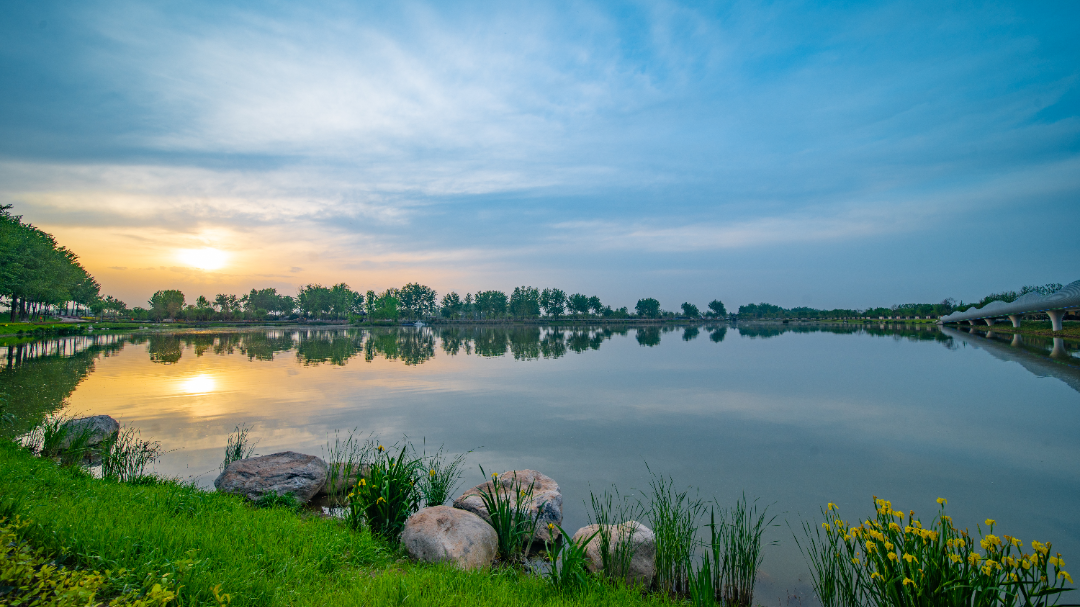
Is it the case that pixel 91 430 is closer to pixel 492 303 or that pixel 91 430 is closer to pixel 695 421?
pixel 695 421

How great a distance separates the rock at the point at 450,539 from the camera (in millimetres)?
5031

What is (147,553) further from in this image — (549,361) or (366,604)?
(549,361)

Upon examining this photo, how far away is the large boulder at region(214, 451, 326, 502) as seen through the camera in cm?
701

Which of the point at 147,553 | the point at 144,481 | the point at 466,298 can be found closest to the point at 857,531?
the point at 147,553

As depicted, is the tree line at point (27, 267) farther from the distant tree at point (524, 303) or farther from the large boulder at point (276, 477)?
the distant tree at point (524, 303)

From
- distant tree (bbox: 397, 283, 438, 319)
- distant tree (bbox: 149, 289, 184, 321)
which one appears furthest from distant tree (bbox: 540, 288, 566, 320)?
distant tree (bbox: 149, 289, 184, 321)

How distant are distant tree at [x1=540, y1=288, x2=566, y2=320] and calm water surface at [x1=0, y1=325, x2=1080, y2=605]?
118289 millimetres

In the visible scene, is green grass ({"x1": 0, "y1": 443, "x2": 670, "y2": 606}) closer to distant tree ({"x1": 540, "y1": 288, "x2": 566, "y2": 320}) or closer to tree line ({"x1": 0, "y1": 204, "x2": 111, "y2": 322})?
tree line ({"x1": 0, "y1": 204, "x2": 111, "y2": 322})

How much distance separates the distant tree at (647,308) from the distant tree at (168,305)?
12095 cm

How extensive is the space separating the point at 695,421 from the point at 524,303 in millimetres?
124778

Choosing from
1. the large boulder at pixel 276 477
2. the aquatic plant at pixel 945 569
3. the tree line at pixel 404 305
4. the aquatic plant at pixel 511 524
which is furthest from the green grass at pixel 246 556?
the tree line at pixel 404 305

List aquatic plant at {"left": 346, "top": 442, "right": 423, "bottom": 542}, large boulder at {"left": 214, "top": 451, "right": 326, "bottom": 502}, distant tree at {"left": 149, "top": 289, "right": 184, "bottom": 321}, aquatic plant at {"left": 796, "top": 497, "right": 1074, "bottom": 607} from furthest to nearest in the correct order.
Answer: distant tree at {"left": 149, "top": 289, "right": 184, "bottom": 321}, large boulder at {"left": 214, "top": 451, "right": 326, "bottom": 502}, aquatic plant at {"left": 346, "top": 442, "right": 423, "bottom": 542}, aquatic plant at {"left": 796, "top": 497, "right": 1074, "bottom": 607}

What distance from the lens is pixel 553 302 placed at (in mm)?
143875

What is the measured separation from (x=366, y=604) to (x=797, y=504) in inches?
251
